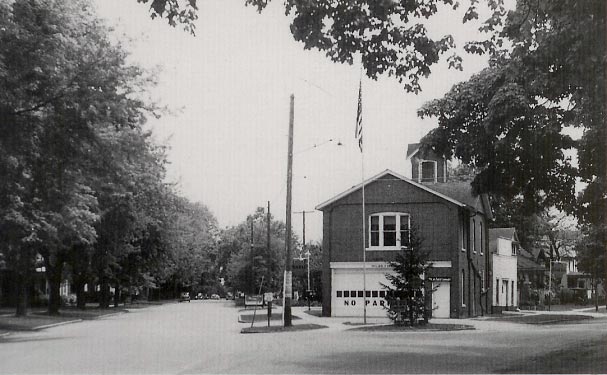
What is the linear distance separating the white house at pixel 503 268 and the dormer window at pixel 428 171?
7949 mm

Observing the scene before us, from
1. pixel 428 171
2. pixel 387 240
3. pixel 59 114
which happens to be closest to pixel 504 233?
pixel 428 171

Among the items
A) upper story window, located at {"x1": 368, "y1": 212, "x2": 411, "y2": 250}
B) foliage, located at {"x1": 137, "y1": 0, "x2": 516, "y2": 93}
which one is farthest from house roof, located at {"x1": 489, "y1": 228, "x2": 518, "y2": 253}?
foliage, located at {"x1": 137, "y1": 0, "x2": 516, "y2": 93}

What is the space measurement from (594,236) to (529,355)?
43.1 metres

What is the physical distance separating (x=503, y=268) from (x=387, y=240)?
1703 centimetres

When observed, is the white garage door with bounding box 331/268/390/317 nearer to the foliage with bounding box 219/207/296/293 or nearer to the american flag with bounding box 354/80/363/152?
the american flag with bounding box 354/80/363/152

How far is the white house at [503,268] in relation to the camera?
55.3 m

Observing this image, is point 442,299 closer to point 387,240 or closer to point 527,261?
point 387,240

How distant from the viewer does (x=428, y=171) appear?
50906mm

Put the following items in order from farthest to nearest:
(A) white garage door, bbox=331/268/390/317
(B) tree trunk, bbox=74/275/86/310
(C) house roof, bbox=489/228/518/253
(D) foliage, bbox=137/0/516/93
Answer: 1. (C) house roof, bbox=489/228/518/253
2. (B) tree trunk, bbox=74/275/86/310
3. (A) white garage door, bbox=331/268/390/317
4. (D) foliage, bbox=137/0/516/93

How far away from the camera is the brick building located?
43.3m

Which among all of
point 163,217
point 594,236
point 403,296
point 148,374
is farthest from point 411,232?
point 594,236

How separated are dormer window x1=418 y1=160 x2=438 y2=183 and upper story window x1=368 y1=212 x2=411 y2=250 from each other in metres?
7.21

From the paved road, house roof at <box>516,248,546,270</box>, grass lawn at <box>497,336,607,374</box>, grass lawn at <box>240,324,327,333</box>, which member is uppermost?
house roof at <box>516,248,546,270</box>

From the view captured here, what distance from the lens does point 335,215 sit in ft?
148
